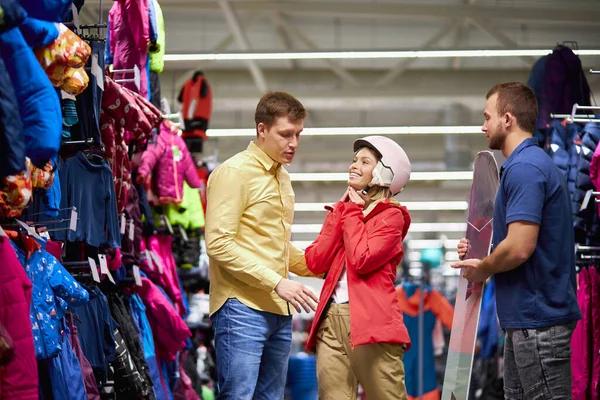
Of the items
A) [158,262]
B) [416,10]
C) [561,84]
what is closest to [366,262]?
[158,262]

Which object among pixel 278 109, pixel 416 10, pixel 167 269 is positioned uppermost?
pixel 416 10

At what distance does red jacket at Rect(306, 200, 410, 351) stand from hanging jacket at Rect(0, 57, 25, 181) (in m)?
1.64

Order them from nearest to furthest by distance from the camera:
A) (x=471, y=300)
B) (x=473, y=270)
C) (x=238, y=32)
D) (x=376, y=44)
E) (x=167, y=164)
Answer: (x=473, y=270)
(x=471, y=300)
(x=167, y=164)
(x=238, y=32)
(x=376, y=44)

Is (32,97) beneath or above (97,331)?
above

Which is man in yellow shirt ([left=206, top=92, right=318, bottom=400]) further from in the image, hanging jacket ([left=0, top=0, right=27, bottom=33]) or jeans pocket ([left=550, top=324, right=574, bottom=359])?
hanging jacket ([left=0, top=0, right=27, bottom=33])

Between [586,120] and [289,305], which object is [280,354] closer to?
[289,305]

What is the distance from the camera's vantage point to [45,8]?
3.29 metres

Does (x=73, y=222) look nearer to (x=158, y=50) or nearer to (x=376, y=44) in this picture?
(x=158, y=50)

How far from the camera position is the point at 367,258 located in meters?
4.05

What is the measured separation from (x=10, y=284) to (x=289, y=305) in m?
1.24

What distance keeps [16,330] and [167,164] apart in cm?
369

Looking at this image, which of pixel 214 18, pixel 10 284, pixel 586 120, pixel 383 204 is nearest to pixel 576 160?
pixel 586 120

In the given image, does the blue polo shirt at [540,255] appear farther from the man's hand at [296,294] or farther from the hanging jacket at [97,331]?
the hanging jacket at [97,331]

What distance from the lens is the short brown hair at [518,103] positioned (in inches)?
160
